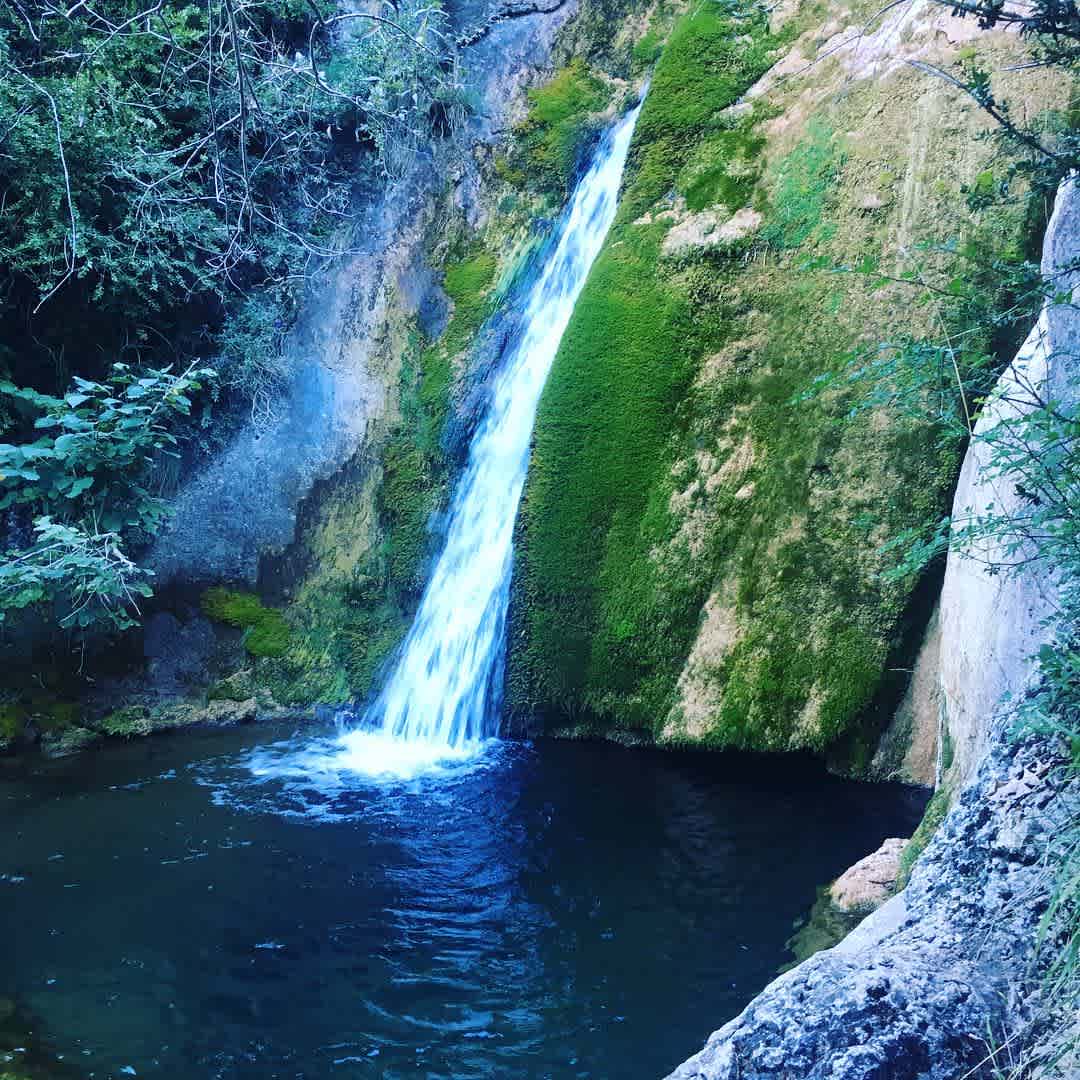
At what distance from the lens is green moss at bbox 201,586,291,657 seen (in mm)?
8070

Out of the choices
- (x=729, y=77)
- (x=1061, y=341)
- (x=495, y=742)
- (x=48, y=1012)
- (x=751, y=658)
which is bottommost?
(x=48, y=1012)

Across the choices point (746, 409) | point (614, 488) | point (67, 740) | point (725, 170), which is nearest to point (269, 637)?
point (67, 740)

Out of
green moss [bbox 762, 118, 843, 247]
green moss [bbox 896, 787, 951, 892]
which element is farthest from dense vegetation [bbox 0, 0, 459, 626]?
green moss [bbox 896, 787, 951, 892]

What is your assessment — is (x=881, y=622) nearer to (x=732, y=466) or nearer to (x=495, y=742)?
(x=732, y=466)

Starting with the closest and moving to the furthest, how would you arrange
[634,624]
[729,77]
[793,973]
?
[793,973]
[634,624]
[729,77]

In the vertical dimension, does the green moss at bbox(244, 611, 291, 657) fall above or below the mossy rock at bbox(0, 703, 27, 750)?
above

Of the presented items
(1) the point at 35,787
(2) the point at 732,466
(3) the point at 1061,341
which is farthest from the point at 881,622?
(1) the point at 35,787

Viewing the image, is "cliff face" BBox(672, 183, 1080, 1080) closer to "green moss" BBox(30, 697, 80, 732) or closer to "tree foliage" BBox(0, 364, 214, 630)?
"tree foliage" BBox(0, 364, 214, 630)

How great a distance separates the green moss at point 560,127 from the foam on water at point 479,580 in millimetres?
448

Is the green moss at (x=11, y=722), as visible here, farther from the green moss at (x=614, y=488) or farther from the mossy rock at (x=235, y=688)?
the green moss at (x=614, y=488)

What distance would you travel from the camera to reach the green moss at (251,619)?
8070mm

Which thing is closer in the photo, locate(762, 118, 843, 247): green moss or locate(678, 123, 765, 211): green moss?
locate(762, 118, 843, 247): green moss

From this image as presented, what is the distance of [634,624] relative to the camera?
6973 millimetres

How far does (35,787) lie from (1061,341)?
6.92m
